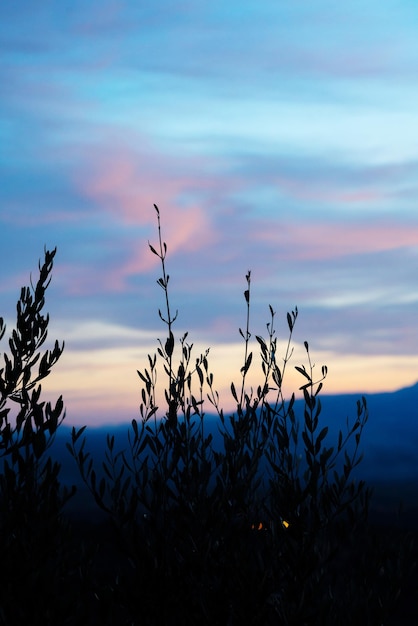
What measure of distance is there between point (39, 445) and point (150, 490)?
52.5 inches

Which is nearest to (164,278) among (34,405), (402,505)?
(34,405)

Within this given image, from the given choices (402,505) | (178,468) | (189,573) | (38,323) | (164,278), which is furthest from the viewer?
(38,323)

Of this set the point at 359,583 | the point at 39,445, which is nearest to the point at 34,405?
the point at 39,445

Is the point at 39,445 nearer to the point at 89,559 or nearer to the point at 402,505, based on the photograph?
the point at 89,559

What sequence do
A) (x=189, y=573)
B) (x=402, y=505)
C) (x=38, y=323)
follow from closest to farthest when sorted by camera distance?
(x=189, y=573)
(x=402, y=505)
(x=38, y=323)

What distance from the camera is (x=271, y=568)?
8133mm

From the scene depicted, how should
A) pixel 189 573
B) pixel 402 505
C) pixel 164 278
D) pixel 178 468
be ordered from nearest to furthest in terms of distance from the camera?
pixel 189 573, pixel 178 468, pixel 164 278, pixel 402 505

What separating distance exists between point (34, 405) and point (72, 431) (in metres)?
0.83

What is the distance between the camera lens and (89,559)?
8.75 metres

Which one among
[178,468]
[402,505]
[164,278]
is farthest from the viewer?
[402,505]

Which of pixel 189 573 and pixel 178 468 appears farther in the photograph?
pixel 178 468

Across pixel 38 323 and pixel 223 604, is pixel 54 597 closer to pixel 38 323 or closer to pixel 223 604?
pixel 223 604

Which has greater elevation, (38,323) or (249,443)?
(38,323)

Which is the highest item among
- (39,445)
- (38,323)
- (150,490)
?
(38,323)
